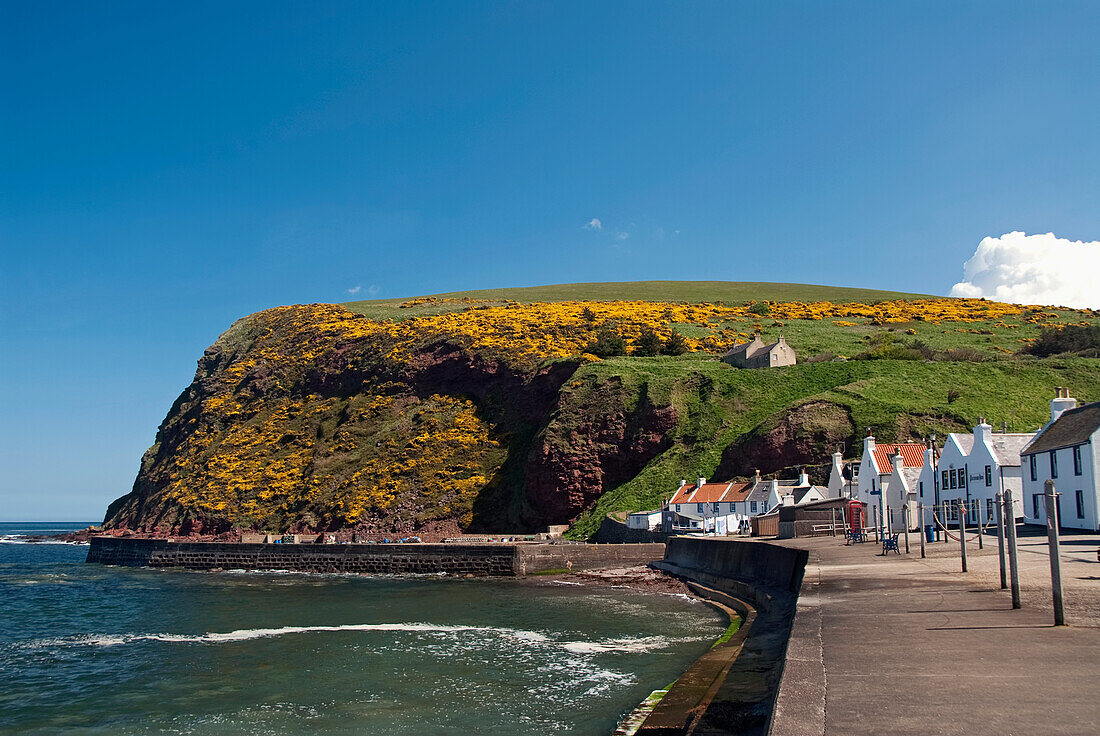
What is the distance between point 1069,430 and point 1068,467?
5.98 feet

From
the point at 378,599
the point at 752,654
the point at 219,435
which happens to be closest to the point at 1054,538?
the point at 752,654

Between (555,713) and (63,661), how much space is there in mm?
16194

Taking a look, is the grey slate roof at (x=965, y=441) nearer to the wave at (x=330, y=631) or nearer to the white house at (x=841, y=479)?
the white house at (x=841, y=479)

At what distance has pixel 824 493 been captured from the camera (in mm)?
51656

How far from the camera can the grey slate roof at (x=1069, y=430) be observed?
Result: 3080 cm

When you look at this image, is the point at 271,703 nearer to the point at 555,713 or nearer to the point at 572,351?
the point at 555,713

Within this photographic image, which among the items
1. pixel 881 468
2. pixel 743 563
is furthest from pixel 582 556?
pixel 743 563

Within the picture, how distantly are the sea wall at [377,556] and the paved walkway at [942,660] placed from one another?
32.6 meters

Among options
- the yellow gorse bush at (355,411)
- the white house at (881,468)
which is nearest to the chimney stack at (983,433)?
the white house at (881,468)

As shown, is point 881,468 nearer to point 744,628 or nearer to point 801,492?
point 801,492

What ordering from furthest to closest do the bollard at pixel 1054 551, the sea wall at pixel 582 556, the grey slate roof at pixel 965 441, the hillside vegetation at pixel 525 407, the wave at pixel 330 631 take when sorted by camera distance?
the hillside vegetation at pixel 525 407 → the sea wall at pixel 582 556 → the grey slate roof at pixel 965 441 → the wave at pixel 330 631 → the bollard at pixel 1054 551

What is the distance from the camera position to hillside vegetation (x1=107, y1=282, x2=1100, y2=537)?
60.2m

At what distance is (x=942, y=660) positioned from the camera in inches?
340

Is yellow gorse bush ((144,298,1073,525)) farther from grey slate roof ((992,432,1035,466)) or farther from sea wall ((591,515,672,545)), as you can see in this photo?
grey slate roof ((992,432,1035,466))
